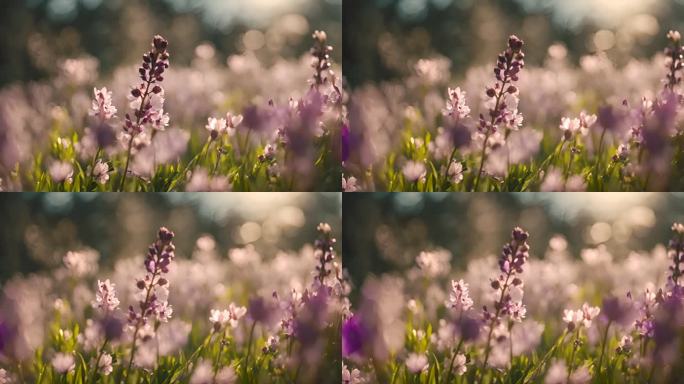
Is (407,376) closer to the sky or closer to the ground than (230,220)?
closer to the ground

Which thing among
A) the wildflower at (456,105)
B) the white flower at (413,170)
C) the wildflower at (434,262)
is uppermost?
the wildflower at (456,105)

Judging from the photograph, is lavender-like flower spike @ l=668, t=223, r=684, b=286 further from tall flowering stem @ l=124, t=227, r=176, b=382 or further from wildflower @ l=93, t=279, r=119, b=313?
wildflower @ l=93, t=279, r=119, b=313

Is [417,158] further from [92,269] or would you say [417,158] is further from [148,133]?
[92,269]

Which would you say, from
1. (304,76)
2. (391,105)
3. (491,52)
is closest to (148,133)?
(304,76)

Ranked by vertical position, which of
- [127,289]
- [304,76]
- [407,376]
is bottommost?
[407,376]

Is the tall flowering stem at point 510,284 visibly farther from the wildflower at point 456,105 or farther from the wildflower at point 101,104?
the wildflower at point 101,104

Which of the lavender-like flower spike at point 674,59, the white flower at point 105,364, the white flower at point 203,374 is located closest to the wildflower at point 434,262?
the white flower at point 203,374

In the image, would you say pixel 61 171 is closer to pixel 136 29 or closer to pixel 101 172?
pixel 101 172
